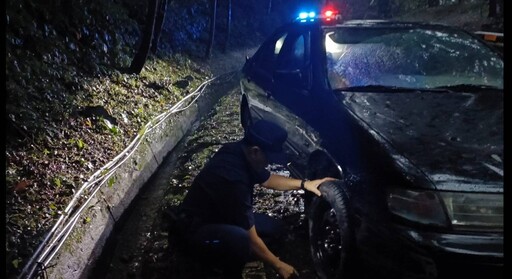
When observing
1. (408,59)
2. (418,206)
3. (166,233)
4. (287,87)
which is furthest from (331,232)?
(166,233)

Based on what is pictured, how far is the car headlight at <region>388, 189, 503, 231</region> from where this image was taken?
2191 millimetres

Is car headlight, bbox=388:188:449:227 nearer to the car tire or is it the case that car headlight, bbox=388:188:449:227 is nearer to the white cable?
the car tire

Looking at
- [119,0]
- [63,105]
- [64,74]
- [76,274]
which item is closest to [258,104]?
[76,274]

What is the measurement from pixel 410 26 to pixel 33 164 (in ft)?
13.0

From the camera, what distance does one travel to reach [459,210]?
2.21 metres

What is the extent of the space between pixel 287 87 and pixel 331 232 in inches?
57.3

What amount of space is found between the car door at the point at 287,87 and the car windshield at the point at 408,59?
287mm

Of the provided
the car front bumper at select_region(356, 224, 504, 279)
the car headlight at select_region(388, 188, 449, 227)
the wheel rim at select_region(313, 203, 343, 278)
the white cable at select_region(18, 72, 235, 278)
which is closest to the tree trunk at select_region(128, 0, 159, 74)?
the white cable at select_region(18, 72, 235, 278)

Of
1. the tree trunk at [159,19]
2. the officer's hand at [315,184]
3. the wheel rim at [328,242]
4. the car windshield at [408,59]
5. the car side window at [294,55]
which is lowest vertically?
the wheel rim at [328,242]


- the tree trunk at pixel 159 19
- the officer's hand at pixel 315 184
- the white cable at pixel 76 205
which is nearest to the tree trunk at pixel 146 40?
the tree trunk at pixel 159 19

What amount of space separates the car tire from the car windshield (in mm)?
917

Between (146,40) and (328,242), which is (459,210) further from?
(146,40)

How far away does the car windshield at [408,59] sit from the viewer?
346 centimetres

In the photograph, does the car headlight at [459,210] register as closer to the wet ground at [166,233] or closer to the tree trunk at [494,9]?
the wet ground at [166,233]
